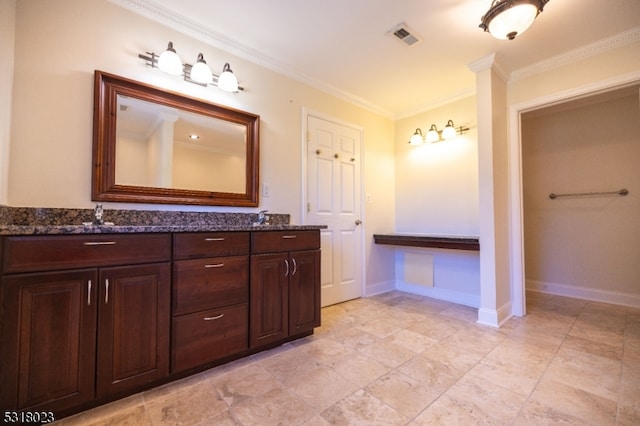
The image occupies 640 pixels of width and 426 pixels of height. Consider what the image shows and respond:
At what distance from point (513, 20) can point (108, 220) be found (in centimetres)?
285

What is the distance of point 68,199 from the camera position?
1.61 meters

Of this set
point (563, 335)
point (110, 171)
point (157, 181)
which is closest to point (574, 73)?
point (563, 335)

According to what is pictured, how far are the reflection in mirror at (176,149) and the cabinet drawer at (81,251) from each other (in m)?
0.59

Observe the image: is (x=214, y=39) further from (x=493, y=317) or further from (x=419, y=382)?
(x=493, y=317)

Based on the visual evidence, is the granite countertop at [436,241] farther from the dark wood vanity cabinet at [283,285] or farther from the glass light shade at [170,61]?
the glass light shade at [170,61]

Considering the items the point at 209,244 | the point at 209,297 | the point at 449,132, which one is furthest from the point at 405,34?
the point at 209,297

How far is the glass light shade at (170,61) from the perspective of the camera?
1.86 m

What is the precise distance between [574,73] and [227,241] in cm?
327

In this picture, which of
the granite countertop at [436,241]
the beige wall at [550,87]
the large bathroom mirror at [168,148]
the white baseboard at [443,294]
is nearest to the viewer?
the large bathroom mirror at [168,148]

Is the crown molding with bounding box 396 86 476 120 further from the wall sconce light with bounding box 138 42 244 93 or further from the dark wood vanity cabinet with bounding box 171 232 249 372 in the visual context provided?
the dark wood vanity cabinet with bounding box 171 232 249 372

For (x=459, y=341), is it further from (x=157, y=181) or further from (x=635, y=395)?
(x=157, y=181)

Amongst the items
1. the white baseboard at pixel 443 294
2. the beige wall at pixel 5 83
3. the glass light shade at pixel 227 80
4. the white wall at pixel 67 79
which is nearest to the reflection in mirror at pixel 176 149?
the white wall at pixel 67 79

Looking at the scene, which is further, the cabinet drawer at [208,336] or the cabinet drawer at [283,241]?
the cabinet drawer at [283,241]

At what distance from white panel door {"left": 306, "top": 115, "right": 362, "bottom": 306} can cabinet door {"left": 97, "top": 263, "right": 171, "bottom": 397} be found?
1.61m
